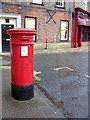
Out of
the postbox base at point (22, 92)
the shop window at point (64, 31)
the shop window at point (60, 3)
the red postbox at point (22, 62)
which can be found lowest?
the postbox base at point (22, 92)

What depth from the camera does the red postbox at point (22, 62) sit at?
16.9 feet

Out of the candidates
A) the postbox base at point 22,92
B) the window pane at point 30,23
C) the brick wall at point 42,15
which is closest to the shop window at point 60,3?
the brick wall at point 42,15

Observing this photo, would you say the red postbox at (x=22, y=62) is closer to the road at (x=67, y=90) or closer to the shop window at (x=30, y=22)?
the road at (x=67, y=90)

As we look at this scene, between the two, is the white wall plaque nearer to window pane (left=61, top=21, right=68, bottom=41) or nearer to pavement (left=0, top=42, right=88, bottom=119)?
pavement (left=0, top=42, right=88, bottom=119)

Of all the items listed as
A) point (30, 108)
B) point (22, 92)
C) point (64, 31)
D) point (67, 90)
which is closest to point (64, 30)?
point (64, 31)

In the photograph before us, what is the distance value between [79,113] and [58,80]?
3.06 metres

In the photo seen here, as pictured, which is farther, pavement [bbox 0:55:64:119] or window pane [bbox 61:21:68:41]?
window pane [bbox 61:21:68:41]

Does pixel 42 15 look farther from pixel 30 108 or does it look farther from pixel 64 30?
pixel 30 108

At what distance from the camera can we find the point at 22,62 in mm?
5188

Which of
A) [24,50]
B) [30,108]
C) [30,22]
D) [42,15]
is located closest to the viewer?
[30,108]

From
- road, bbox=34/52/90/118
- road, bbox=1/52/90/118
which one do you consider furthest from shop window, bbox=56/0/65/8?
road, bbox=34/52/90/118

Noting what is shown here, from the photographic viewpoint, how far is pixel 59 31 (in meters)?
23.1

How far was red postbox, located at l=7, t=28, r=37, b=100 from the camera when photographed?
5145mm

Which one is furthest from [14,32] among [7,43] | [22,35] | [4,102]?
[7,43]
